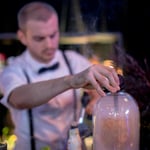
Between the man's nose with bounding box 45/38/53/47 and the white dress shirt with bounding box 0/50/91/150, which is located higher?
the man's nose with bounding box 45/38/53/47

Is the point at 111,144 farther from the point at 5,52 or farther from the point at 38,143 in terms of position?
the point at 5,52

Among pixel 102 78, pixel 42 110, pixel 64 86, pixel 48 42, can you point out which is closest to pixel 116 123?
pixel 102 78

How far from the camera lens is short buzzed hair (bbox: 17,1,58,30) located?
1.91 metres

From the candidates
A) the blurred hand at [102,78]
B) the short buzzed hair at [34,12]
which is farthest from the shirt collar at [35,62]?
the blurred hand at [102,78]

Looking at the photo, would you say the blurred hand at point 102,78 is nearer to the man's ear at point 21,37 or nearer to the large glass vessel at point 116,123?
the large glass vessel at point 116,123

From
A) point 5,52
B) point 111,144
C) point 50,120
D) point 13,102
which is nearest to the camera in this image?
point 111,144

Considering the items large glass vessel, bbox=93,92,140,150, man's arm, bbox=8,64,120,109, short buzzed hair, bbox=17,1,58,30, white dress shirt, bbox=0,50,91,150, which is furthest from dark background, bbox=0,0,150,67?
large glass vessel, bbox=93,92,140,150

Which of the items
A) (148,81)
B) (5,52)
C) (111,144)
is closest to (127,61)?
(148,81)

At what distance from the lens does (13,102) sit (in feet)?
5.74

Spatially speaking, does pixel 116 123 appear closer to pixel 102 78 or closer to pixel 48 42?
pixel 102 78

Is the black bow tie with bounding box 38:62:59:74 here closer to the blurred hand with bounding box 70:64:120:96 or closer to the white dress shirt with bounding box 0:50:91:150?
the white dress shirt with bounding box 0:50:91:150

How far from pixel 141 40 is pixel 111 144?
0.79m

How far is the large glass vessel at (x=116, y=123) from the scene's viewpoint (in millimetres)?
1236

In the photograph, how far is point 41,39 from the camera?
1.91m
